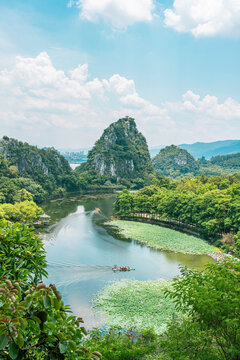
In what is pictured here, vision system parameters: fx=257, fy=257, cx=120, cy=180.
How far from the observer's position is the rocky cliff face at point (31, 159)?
59.7m

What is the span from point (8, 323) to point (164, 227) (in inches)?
1292

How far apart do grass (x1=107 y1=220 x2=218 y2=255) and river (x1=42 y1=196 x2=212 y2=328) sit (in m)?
1.26

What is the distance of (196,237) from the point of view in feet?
94.9

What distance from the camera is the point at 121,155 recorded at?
99375mm

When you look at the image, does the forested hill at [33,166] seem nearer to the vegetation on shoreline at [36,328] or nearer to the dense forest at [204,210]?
the dense forest at [204,210]

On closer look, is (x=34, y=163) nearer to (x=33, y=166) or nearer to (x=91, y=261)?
(x=33, y=166)

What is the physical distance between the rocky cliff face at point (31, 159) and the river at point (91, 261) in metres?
31.9

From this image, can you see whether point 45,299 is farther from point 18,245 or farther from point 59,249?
point 59,249

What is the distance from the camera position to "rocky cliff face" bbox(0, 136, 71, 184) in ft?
196

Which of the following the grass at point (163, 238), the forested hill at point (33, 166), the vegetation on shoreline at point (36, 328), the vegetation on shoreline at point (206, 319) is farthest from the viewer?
the forested hill at point (33, 166)

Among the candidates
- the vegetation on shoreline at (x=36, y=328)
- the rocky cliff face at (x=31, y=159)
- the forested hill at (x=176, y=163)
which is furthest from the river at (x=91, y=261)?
the forested hill at (x=176, y=163)

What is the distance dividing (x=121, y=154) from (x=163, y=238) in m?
73.3

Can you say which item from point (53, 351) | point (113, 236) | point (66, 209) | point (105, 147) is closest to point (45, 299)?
point (53, 351)

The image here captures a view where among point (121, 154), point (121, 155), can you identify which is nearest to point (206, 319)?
point (121, 155)
